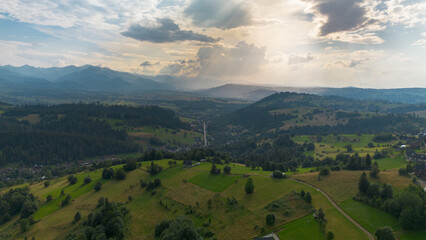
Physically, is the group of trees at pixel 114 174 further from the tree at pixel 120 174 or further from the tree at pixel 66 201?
the tree at pixel 66 201

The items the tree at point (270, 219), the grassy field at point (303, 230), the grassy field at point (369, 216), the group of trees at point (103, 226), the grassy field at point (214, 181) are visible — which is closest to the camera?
the grassy field at point (303, 230)

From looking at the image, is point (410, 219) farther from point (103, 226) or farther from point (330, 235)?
point (103, 226)

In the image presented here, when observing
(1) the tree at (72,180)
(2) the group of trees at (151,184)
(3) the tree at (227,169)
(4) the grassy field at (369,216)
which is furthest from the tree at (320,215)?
(1) the tree at (72,180)

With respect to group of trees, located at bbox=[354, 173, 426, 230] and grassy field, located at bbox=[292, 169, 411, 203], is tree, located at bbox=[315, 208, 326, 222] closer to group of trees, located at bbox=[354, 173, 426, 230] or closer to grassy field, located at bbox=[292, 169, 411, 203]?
grassy field, located at bbox=[292, 169, 411, 203]

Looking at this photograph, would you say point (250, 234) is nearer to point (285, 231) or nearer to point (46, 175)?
point (285, 231)

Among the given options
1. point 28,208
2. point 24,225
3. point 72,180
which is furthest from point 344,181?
Result: point 72,180

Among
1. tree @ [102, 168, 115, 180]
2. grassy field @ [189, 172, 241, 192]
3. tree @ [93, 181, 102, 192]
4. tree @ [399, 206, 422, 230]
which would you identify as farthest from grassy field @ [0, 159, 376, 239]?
tree @ [399, 206, 422, 230]
